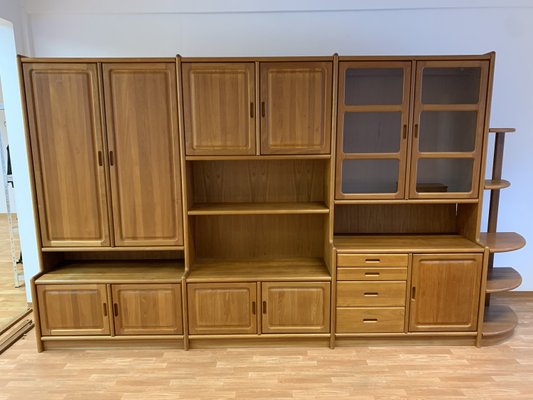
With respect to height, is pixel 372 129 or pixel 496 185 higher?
pixel 372 129

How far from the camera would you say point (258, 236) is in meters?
2.85

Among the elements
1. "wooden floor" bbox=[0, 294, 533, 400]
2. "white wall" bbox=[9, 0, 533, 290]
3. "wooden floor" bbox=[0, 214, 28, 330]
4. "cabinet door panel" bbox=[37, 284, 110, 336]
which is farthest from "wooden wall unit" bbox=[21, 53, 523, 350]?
"wooden floor" bbox=[0, 214, 28, 330]

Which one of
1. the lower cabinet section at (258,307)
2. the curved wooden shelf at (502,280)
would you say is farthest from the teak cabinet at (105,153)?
the curved wooden shelf at (502,280)

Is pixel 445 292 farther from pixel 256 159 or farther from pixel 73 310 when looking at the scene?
pixel 73 310

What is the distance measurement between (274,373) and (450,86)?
224 centimetres

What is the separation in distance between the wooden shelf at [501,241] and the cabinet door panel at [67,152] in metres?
2.71

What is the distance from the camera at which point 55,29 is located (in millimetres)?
2758

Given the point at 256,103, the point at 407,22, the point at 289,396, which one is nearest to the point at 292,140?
the point at 256,103

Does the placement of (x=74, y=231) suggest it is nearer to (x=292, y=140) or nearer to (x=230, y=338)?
(x=230, y=338)

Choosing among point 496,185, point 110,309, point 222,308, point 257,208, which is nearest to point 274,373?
point 222,308

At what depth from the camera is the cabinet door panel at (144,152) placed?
231cm

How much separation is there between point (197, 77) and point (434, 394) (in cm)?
245

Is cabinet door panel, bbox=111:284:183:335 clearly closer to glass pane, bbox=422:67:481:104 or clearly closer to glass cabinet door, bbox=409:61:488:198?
glass cabinet door, bbox=409:61:488:198

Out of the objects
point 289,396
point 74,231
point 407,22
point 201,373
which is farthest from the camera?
point 407,22
